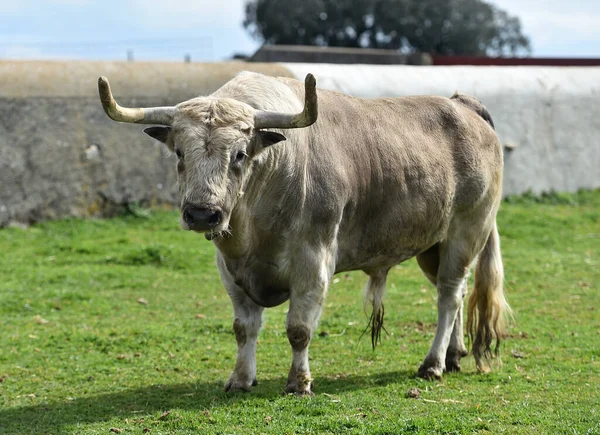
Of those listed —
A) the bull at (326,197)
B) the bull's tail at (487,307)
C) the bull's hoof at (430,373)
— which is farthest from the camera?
the bull's tail at (487,307)

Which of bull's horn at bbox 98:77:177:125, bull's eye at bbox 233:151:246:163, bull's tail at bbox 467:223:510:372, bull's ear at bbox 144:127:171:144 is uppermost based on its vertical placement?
bull's horn at bbox 98:77:177:125

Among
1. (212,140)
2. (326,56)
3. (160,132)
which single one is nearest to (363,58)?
(326,56)

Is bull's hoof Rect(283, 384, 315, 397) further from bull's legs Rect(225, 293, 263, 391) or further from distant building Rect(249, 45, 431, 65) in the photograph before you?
distant building Rect(249, 45, 431, 65)

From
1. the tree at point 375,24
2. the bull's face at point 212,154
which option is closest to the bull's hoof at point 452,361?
the bull's face at point 212,154

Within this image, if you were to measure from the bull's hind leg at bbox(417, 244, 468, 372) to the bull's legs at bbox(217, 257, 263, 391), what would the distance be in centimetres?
204

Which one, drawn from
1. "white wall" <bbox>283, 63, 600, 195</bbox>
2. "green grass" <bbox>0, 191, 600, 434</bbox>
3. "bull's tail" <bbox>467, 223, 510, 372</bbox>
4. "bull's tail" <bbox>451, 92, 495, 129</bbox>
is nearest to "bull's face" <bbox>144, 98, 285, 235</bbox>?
"green grass" <bbox>0, 191, 600, 434</bbox>

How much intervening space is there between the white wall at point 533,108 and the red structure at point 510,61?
21.3 ft

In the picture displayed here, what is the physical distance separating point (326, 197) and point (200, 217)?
1.38 m

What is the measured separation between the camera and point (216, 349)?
9.19 metres

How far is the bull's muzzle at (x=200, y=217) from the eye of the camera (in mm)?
6285

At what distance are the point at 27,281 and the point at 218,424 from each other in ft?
20.5

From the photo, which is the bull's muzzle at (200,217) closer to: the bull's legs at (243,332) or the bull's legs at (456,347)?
the bull's legs at (243,332)

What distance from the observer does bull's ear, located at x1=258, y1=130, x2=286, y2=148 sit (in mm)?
6758

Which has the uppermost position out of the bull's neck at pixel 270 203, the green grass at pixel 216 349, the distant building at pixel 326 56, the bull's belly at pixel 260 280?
the bull's neck at pixel 270 203
